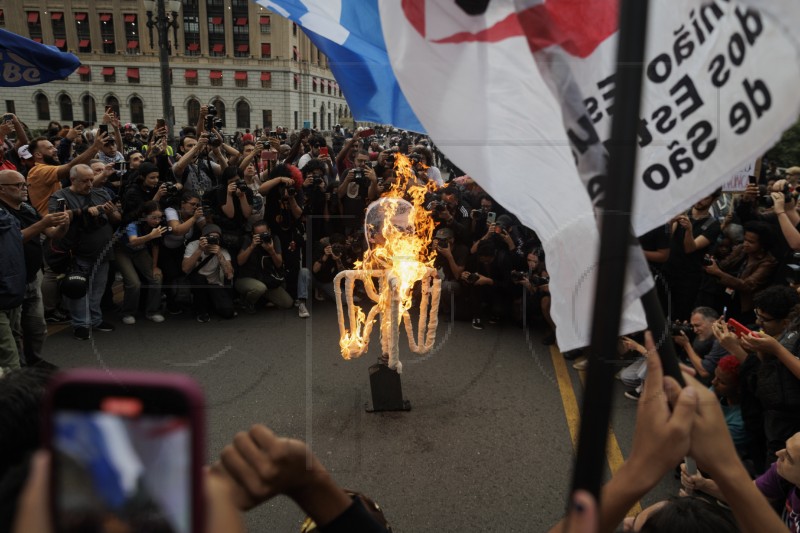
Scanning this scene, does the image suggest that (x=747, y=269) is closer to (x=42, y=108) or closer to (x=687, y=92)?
(x=687, y=92)

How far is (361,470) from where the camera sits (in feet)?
11.9

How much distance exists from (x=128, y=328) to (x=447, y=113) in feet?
16.0

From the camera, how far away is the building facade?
45562 mm

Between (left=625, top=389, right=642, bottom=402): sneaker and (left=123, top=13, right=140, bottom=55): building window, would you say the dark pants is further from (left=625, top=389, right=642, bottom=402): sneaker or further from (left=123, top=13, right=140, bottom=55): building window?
(left=123, top=13, right=140, bottom=55): building window

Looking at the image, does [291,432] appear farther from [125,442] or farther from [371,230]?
[125,442]

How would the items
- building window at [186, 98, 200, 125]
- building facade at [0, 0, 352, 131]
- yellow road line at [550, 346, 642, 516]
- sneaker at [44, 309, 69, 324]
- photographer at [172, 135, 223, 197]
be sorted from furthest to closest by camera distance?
building window at [186, 98, 200, 125]
building facade at [0, 0, 352, 131]
photographer at [172, 135, 223, 197]
sneaker at [44, 309, 69, 324]
yellow road line at [550, 346, 642, 516]

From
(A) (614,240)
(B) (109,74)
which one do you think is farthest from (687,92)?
(B) (109,74)

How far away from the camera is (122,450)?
1.51 ft

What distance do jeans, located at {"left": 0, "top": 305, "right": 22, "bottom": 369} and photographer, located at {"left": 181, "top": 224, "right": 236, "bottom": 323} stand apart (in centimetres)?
166

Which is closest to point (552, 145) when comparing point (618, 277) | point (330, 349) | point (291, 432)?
point (618, 277)

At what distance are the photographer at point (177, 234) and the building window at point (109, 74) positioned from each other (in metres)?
48.9

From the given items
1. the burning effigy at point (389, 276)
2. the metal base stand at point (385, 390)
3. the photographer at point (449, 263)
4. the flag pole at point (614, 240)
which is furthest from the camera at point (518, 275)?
the flag pole at point (614, 240)

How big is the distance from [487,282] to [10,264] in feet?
13.9

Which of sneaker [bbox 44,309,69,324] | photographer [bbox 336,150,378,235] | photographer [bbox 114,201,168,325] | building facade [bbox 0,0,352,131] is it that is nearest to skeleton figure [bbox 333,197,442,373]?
photographer [bbox 114,201,168,325]
